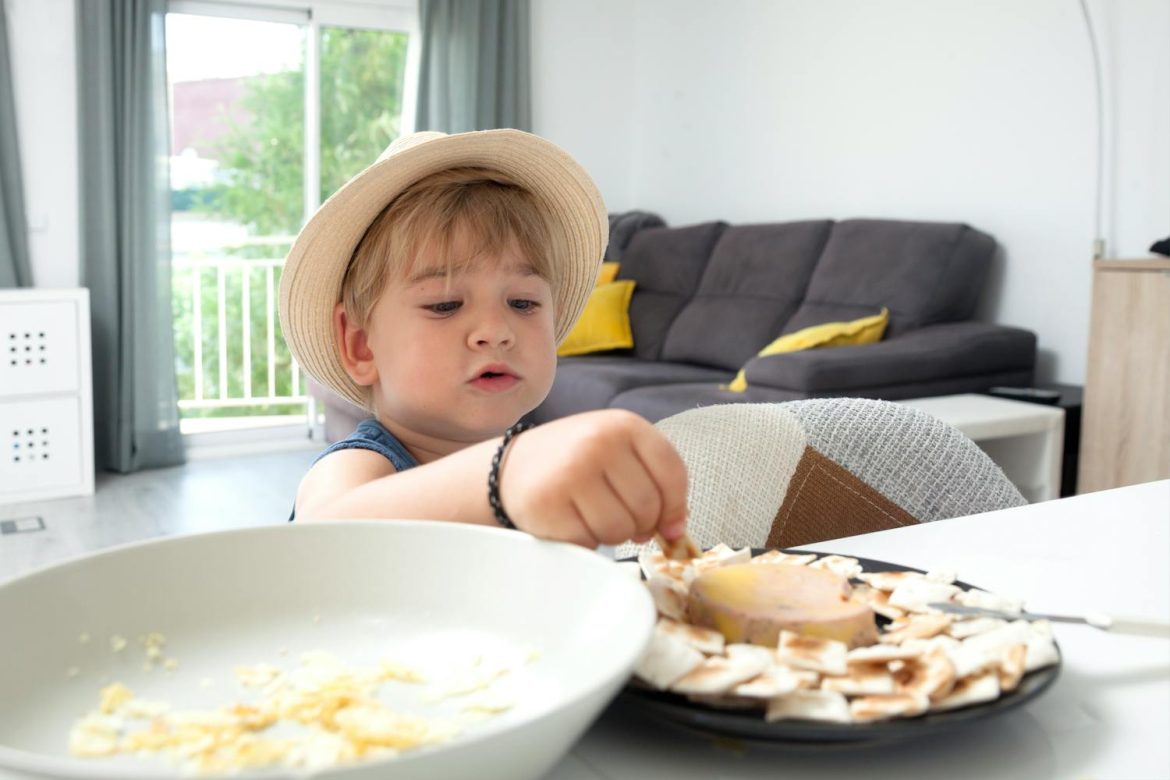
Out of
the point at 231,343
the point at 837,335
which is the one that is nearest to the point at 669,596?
the point at 837,335

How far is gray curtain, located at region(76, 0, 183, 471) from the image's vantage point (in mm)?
4477

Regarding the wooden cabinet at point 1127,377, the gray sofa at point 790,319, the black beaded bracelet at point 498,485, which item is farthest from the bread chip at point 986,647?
the wooden cabinet at point 1127,377

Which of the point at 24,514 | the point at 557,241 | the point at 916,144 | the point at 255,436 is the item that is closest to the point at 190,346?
the point at 255,436

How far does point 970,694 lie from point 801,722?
0.25 feet

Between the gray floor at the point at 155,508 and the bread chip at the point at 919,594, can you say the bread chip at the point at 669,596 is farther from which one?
the gray floor at the point at 155,508

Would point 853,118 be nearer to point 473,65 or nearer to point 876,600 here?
point 473,65

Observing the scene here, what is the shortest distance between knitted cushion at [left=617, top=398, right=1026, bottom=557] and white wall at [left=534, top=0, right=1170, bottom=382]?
104 inches

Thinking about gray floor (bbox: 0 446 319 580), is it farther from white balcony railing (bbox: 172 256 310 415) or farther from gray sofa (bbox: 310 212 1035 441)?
white balcony railing (bbox: 172 256 310 415)

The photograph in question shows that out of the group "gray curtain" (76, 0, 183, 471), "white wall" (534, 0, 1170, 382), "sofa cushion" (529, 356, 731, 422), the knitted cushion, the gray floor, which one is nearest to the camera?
Result: the knitted cushion

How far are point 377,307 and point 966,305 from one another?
304 cm

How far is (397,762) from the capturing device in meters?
0.35

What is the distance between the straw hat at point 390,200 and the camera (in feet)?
3.30

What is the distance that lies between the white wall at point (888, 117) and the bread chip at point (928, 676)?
3251mm

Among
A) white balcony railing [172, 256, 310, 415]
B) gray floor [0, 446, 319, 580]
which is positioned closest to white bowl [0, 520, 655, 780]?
gray floor [0, 446, 319, 580]
